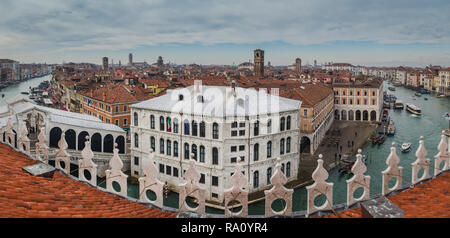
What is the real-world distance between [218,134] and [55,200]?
16.2 metres

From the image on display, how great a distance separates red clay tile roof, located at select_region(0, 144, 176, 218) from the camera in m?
5.40

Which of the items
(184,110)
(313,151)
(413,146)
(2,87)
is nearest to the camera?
(184,110)

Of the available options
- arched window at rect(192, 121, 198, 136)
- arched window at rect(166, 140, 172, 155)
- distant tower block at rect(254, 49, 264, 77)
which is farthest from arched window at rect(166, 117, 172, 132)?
distant tower block at rect(254, 49, 264, 77)

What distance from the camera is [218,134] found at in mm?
22094

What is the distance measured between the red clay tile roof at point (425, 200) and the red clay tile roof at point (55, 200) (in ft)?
12.9

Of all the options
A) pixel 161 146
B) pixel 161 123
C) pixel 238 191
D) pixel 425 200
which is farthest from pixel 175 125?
pixel 425 200

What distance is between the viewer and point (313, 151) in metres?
34.4

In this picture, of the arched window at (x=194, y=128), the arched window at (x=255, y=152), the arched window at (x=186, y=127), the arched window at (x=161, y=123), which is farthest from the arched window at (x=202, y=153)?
the arched window at (x=161, y=123)

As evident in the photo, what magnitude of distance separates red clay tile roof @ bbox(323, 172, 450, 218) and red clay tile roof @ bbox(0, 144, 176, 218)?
3.93m

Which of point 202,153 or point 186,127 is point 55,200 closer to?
point 202,153

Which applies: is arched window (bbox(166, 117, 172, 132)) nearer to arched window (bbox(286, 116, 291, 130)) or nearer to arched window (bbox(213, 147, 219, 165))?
arched window (bbox(213, 147, 219, 165))
